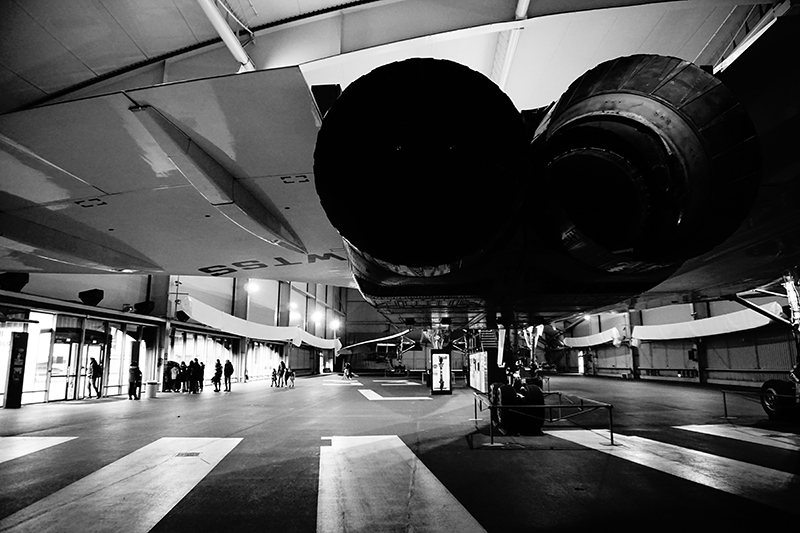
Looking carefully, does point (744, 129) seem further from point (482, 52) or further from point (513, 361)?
point (513, 361)

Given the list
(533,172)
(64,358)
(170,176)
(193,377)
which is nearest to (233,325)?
(193,377)

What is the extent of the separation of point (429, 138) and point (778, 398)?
13648 millimetres

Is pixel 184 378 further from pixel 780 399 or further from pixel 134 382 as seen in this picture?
pixel 780 399

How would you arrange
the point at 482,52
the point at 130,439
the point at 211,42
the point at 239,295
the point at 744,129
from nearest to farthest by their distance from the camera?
1. the point at 744,129
2. the point at 211,42
3. the point at 482,52
4. the point at 130,439
5. the point at 239,295

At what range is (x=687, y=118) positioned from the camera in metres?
1.72

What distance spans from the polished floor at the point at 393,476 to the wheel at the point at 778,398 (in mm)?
412

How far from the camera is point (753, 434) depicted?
9.14 metres

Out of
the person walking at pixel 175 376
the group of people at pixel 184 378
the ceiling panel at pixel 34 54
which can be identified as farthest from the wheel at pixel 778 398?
the person walking at pixel 175 376

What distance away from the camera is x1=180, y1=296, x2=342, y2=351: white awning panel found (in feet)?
57.7

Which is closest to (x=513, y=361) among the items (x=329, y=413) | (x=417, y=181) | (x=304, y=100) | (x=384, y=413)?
(x=384, y=413)

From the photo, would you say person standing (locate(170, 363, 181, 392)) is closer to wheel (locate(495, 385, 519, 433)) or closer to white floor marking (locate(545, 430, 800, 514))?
wheel (locate(495, 385, 519, 433))

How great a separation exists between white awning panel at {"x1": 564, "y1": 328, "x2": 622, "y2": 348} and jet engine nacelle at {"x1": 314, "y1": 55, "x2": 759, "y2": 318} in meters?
35.3

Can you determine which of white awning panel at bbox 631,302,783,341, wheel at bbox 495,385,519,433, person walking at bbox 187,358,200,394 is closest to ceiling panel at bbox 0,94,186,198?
wheel at bbox 495,385,519,433

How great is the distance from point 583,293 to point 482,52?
2.75 meters
